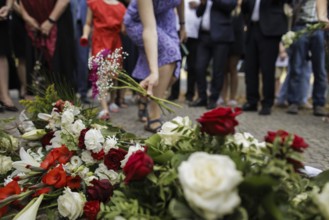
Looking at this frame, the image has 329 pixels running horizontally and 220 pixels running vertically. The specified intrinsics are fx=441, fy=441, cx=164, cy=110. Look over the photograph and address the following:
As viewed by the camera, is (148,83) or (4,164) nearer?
(4,164)

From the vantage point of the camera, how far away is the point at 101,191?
5.21 ft

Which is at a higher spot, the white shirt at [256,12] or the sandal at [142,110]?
the white shirt at [256,12]

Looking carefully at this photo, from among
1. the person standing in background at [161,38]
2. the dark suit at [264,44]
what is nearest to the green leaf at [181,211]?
the person standing in background at [161,38]

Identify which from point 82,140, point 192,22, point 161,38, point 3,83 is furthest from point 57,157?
point 192,22

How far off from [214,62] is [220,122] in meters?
4.95

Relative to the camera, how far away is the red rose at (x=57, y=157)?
71.0 inches

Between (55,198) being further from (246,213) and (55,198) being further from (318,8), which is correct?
(318,8)

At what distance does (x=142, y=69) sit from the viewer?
3.69m

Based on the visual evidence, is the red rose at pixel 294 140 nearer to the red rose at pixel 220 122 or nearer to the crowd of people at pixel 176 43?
the red rose at pixel 220 122

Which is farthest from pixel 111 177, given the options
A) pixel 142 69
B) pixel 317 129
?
pixel 317 129

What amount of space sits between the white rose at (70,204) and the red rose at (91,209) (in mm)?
34

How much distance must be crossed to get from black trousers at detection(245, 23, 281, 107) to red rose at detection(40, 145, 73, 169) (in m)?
4.02

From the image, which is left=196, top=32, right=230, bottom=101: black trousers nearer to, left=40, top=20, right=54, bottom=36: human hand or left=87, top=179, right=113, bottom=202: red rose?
left=40, top=20, right=54, bottom=36: human hand

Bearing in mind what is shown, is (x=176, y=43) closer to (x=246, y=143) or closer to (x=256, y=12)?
(x=256, y=12)
